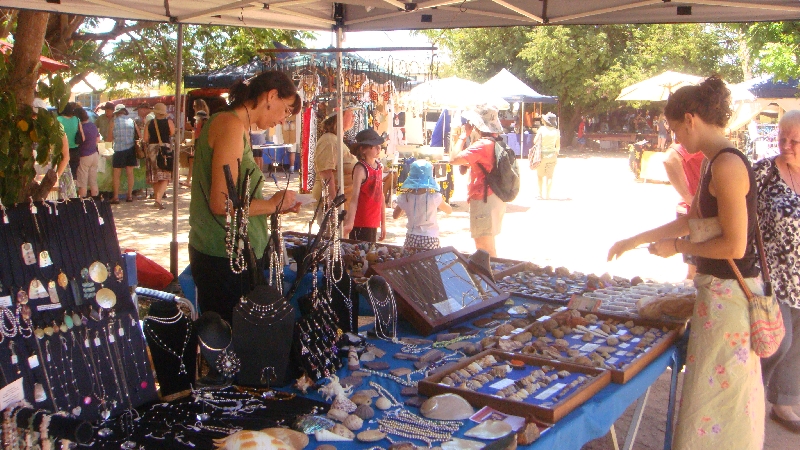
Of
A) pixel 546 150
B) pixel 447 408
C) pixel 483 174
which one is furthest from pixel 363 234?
pixel 546 150

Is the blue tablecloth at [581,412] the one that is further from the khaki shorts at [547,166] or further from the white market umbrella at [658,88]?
the white market umbrella at [658,88]

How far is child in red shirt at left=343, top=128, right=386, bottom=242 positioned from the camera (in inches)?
173

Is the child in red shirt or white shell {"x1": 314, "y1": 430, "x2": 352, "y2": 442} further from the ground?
the child in red shirt

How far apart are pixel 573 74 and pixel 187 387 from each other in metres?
25.7

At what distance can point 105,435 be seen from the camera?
155 cm

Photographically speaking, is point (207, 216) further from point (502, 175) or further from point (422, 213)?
point (502, 175)

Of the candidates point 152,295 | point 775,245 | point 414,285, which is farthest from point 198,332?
point 775,245

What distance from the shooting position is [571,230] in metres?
8.81

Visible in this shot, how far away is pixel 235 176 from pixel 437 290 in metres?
0.95

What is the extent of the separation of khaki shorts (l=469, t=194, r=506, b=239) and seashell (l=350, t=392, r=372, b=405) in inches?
127

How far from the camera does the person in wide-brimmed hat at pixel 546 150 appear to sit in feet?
36.8

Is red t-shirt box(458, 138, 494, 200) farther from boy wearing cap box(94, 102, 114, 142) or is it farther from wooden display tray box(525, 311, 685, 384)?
boy wearing cap box(94, 102, 114, 142)

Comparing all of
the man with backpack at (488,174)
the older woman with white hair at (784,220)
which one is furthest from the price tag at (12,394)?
the man with backpack at (488,174)

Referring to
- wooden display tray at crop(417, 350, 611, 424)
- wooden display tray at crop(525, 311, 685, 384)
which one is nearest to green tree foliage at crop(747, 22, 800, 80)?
wooden display tray at crop(525, 311, 685, 384)
